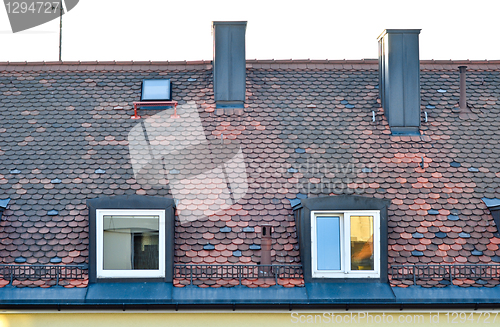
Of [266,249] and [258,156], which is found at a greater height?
[258,156]

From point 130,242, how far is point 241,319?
233 centimetres

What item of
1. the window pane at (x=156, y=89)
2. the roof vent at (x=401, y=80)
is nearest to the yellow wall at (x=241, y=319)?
the roof vent at (x=401, y=80)

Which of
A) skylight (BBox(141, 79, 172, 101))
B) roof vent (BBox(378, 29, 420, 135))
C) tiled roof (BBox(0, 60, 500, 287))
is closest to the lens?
tiled roof (BBox(0, 60, 500, 287))

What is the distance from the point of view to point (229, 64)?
13961mm

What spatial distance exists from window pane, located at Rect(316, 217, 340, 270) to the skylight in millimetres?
4783

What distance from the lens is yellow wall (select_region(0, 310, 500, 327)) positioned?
34.3ft

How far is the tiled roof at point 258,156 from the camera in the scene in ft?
36.7

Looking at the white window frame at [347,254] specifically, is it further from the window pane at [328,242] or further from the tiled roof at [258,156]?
the tiled roof at [258,156]

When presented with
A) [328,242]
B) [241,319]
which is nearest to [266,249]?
[328,242]

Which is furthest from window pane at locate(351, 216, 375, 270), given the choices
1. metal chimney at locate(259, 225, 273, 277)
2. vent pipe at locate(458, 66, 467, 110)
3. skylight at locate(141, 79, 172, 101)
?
skylight at locate(141, 79, 172, 101)

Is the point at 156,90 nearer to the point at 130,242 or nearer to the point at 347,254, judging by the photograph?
the point at 130,242

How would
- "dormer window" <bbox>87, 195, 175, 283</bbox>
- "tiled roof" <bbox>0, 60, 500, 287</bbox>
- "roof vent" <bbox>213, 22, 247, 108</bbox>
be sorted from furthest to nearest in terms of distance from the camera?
"roof vent" <bbox>213, 22, 247, 108</bbox>
"tiled roof" <bbox>0, 60, 500, 287</bbox>
"dormer window" <bbox>87, 195, 175, 283</bbox>

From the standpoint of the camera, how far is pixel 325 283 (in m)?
10.7

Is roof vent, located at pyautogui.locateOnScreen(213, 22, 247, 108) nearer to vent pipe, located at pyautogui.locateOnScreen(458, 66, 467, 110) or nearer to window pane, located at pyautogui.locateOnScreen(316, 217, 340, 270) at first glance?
window pane, located at pyautogui.locateOnScreen(316, 217, 340, 270)
